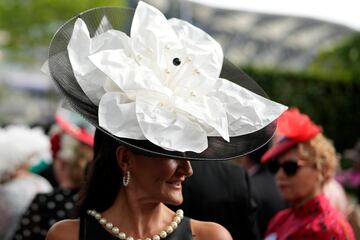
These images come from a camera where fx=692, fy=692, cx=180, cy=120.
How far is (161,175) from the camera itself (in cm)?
227

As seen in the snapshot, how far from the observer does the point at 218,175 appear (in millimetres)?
3613

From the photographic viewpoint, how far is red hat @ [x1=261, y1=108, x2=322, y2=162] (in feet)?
12.2

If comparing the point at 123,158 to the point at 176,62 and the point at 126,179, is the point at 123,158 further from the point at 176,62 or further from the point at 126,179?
the point at 176,62

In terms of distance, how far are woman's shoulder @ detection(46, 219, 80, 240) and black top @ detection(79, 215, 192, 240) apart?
0.07 feet

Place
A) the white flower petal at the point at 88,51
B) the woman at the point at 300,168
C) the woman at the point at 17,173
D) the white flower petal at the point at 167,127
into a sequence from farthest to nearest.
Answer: the woman at the point at 17,173 → the woman at the point at 300,168 → the white flower petal at the point at 88,51 → the white flower petal at the point at 167,127

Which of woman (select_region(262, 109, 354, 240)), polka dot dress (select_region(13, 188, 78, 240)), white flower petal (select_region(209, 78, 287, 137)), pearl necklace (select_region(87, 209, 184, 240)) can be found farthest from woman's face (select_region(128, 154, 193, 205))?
polka dot dress (select_region(13, 188, 78, 240))

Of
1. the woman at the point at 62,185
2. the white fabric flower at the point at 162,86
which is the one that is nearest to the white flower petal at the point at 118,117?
the white fabric flower at the point at 162,86

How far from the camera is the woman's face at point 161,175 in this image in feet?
7.43

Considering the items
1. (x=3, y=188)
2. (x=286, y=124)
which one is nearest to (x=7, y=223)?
(x=3, y=188)

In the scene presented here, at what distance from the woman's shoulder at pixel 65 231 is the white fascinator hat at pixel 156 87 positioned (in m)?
0.40

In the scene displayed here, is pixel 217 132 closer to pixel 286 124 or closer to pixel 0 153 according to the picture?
pixel 286 124

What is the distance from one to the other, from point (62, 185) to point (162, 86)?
2644 mm

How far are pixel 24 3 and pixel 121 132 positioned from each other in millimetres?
33756

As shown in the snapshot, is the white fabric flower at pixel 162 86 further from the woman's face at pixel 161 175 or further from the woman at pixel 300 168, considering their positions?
the woman at pixel 300 168
